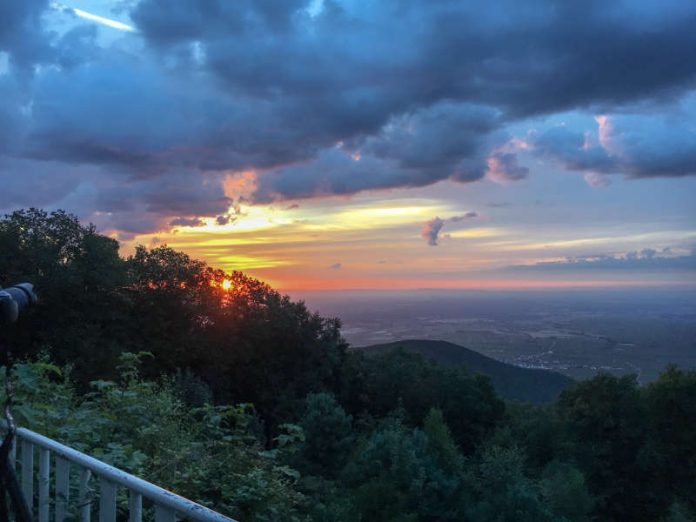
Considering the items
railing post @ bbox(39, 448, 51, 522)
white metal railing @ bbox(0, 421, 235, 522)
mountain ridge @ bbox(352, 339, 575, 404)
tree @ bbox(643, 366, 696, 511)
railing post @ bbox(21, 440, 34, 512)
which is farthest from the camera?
mountain ridge @ bbox(352, 339, 575, 404)

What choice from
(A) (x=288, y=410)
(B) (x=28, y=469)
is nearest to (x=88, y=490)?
(B) (x=28, y=469)

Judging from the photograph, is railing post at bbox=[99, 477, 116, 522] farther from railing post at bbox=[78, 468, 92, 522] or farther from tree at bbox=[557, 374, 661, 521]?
tree at bbox=[557, 374, 661, 521]

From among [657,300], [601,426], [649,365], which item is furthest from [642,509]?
[657,300]

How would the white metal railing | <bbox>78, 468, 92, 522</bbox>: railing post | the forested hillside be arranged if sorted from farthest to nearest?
the forested hillside → <bbox>78, 468, 92, 522</bbox>: railing post → the white metal railing

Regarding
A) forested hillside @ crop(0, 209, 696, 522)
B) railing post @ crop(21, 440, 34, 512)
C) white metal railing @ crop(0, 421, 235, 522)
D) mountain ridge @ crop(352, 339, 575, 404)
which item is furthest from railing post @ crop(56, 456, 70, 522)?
mountain ridge @ crop(352, 339, 575, 404)

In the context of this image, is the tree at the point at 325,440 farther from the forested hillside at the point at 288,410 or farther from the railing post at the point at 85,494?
the railing post at the point at 85,494

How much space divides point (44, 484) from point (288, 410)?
73.9ft

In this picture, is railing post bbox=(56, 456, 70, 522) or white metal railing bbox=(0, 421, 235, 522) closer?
white metal railing bbox=(0, 421, 235, 522)

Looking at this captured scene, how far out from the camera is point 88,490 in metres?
2.49

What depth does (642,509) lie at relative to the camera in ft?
93.8

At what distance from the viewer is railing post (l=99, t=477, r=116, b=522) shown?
2.21 metres

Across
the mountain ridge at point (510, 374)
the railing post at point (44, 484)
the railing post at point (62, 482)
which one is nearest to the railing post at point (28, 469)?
the railing post at point (44, 484)

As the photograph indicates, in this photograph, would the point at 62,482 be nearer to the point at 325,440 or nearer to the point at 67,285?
the point at 325,440

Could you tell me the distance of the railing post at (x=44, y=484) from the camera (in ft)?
8.72
